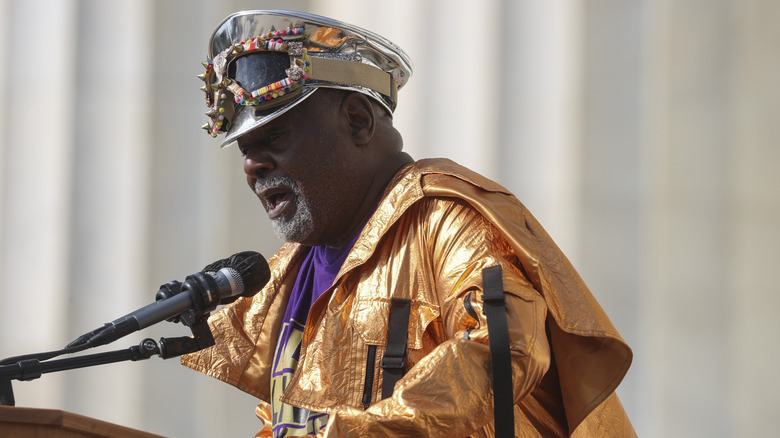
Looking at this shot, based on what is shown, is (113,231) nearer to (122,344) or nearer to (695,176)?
(122,344)

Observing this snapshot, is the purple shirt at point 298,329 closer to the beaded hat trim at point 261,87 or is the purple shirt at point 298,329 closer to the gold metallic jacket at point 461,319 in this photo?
the gold metallic jacket at point 461,319

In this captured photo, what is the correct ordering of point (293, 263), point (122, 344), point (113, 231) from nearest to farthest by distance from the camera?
1. point (293, 263)
2. point (122, 344)
3. point (113, 231)

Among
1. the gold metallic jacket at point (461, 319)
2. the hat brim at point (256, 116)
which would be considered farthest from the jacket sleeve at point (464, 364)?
the hat brim at point (256, 116)

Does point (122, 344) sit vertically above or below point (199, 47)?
below

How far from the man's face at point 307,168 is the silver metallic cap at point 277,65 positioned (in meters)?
0.04

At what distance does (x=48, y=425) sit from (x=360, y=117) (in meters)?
1.12

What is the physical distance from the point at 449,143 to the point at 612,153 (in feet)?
2.42

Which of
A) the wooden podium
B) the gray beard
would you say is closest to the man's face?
the gray beard

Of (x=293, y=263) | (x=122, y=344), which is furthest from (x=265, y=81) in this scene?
(x=122, y=344)

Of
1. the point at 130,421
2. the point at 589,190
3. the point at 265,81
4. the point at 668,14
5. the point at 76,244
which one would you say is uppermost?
the point at 668,14

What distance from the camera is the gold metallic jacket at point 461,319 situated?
5.32 feet

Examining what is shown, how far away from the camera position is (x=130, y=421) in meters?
3.97

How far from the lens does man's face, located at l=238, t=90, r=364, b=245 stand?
219 cm

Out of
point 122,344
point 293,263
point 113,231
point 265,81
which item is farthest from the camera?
point 113,231
